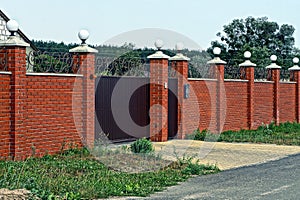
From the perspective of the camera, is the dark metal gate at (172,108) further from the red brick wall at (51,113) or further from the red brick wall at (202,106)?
the red brick wall at (51,113)

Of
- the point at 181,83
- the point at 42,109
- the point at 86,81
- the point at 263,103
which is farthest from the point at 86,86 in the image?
the point at 263,103

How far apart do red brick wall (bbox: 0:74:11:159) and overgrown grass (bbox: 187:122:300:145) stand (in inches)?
304

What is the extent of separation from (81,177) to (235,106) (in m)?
11.5

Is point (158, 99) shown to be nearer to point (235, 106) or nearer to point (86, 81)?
point (86, 81)

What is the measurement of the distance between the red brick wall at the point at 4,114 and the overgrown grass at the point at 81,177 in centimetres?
48

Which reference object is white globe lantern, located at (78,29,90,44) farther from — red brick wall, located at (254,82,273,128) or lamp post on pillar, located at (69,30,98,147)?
red brick wall, located at (254,82,273,128)

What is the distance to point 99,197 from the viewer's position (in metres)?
9.32

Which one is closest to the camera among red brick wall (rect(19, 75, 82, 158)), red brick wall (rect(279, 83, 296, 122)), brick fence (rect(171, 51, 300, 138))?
red brick wall (rect(19, 75, 82, 158))

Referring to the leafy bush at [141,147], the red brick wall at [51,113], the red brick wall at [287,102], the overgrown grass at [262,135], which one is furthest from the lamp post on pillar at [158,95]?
the red brick wall at [287,102]

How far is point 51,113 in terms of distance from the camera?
13391mm

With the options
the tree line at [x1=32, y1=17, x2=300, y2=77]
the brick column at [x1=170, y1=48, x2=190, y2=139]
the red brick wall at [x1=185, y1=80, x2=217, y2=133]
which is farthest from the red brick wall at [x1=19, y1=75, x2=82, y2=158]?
the tree line at [x1=32, y1=17, x2=300, y2=77]

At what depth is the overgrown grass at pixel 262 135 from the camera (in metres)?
18.6

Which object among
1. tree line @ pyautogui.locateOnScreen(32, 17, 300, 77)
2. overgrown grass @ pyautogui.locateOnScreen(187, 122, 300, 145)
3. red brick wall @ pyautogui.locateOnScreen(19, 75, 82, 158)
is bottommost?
overgrown grass @ pyautogui.locateOnScreen(187, 122, 300, 145)

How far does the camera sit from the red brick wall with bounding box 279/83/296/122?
→ 81.6ft
